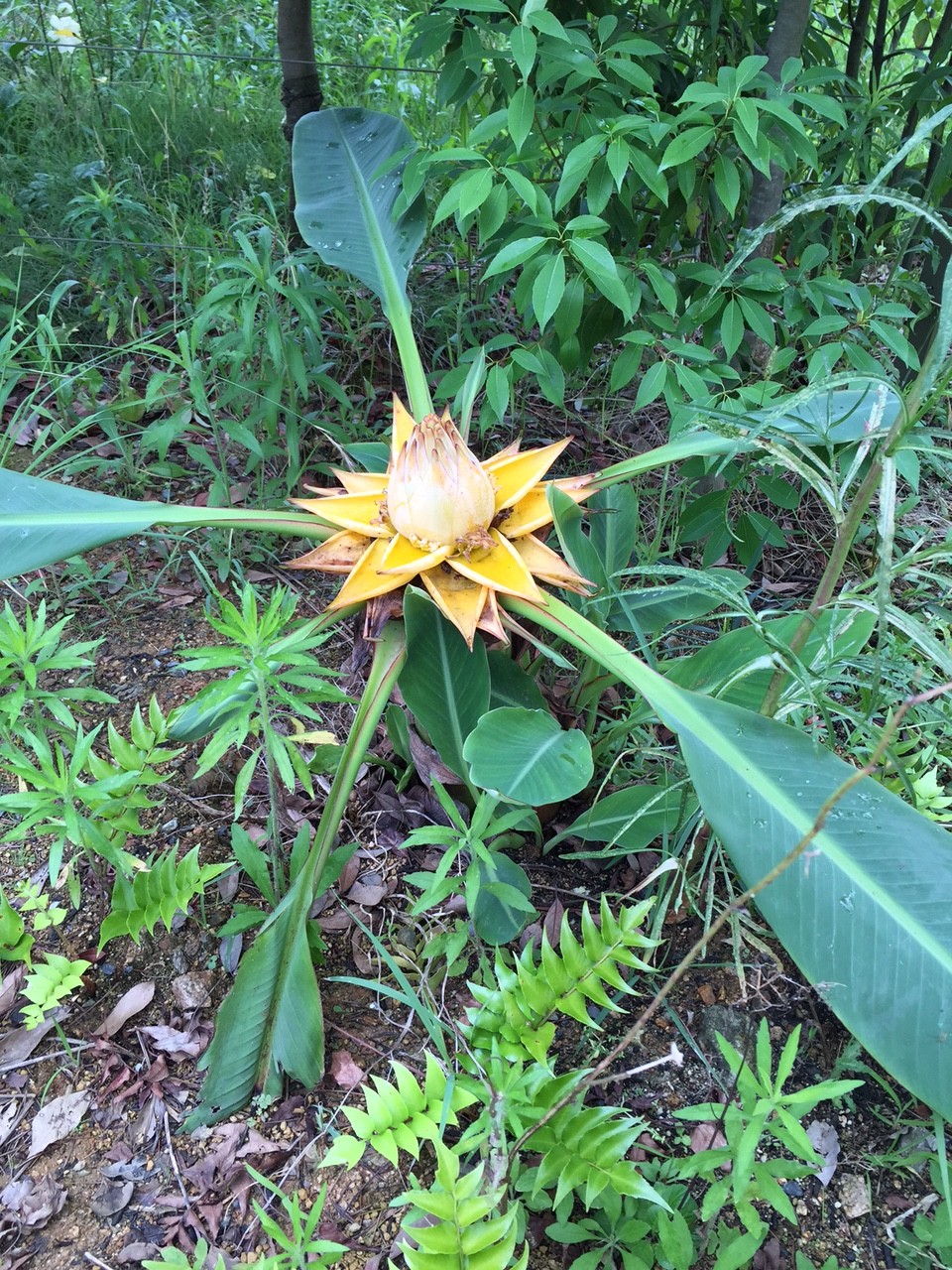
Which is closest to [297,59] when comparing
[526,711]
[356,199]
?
[356,199]

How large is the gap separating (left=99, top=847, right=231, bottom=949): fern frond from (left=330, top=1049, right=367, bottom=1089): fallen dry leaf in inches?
10.9

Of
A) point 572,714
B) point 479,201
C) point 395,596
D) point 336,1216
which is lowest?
point 336,1216

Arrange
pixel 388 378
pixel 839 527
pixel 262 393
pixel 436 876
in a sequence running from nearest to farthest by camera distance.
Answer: pixel 839 527
pixel 436 876
pixel 262 393
pixel 388 378

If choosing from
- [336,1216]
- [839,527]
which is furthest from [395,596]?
[336,1216]

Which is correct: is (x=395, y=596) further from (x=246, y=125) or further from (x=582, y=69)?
(x=246, y=125)

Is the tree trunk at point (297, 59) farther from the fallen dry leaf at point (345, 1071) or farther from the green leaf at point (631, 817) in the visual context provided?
the fallen dry leaf at point (345, 1071)

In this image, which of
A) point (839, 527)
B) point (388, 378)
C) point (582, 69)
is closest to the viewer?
point (839, 527)

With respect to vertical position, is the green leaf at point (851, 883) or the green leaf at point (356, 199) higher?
the green leaf at point (356, 199)

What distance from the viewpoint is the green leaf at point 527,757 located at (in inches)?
37.5

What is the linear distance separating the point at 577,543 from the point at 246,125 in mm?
2353

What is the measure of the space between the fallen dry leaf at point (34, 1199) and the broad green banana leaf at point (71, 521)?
0.73 meters

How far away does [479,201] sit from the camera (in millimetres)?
1179

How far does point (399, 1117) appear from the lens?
2.76 ft

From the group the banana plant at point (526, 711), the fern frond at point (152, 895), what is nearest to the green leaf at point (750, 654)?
the banana plant at point (526, 711)
